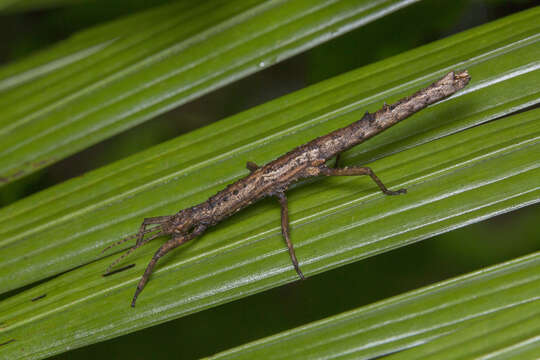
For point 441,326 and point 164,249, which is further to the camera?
point 164,249

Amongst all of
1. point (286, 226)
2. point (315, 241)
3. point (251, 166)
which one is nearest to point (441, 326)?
point (315, 241)

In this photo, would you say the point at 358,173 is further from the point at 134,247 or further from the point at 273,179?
the point at 134,247

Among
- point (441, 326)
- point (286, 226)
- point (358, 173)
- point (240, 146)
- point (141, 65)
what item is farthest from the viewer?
point (141, 65)

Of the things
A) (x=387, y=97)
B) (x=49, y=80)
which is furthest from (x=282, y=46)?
(x=49, y=80)

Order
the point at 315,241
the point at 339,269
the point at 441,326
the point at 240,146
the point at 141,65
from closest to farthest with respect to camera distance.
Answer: the point at 441,326 < the point at 315,241 < the point at 240,146 < the point at 141,65 < the point at 339,269

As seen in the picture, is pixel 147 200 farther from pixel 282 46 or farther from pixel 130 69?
pixel 282 46

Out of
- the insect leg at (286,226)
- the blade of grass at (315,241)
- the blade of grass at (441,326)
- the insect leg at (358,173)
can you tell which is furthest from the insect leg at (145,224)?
the insect leg at (358,173)

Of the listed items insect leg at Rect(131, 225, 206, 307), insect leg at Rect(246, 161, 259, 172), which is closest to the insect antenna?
insect leg at Rect(131, 225, 206, 307)

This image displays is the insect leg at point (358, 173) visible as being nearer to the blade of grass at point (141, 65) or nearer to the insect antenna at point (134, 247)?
the blade of grass at point (141, 65)
